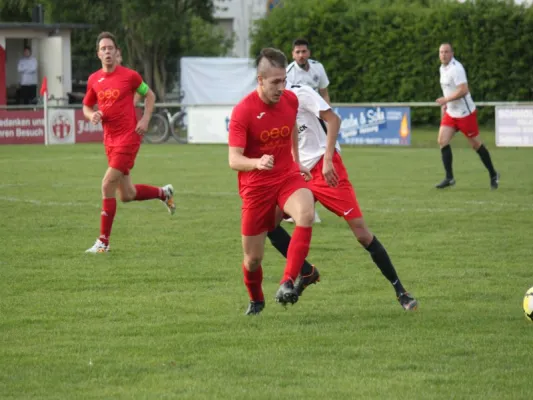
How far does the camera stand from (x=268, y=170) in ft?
25.7

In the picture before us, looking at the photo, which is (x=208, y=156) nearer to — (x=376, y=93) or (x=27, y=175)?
(x=27, y=175)

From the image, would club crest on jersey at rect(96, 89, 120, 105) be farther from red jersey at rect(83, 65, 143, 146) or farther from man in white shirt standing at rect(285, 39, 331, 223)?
man in white shirt standing at rect(285, 39, 331, 223)

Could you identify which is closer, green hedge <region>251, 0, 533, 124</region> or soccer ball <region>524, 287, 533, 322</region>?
soccer ball <region>524, 287, 533, 322</region>

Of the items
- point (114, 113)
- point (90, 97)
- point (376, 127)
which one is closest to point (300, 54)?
point (114, 113)

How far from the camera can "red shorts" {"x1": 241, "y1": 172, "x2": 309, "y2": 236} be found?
784 cm

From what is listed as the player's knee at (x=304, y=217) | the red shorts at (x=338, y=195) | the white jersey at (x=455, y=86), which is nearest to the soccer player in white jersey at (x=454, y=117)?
the white jersey at (x=455, y=86)

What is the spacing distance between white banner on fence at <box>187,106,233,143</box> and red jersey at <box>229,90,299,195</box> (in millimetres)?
22271

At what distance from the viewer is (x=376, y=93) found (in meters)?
38.2

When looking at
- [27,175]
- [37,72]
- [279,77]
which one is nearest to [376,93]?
[37,72]

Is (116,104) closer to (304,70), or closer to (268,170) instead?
(304,70)

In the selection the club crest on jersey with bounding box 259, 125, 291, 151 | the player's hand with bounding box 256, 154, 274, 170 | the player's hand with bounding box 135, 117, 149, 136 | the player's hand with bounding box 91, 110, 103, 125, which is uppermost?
the club crest on jersey with bounding box 259, 125, 291, 151

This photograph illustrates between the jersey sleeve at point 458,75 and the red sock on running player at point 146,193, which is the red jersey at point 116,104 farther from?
the jersey sleeve at point 458,75

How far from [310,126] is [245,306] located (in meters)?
1.85

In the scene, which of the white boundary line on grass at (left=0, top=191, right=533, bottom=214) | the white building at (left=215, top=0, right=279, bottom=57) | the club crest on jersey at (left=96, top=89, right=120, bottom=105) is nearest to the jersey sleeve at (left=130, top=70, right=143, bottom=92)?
the club crest on jersey at (left=96, top=89, right=120, bottom=105)
